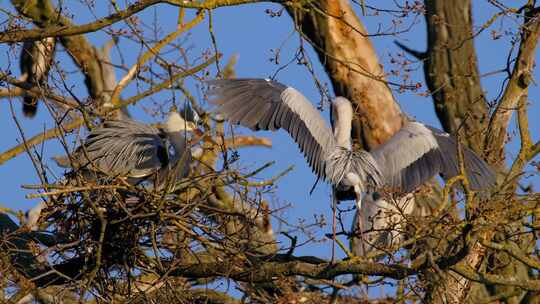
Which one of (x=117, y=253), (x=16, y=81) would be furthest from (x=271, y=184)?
(x=16, y=81)

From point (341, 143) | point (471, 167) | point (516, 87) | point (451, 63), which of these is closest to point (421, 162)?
point (471, 167)

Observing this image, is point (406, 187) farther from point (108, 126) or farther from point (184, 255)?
point (108, 126)

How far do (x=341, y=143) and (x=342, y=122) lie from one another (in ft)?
0.43

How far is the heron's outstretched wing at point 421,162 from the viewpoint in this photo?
5.92m

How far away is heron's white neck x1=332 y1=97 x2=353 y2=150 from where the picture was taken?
565 centimetres

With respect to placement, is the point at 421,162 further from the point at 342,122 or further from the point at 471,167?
the point at 342,122

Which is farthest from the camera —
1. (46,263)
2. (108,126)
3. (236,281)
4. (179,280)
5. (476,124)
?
Result: (476,124)

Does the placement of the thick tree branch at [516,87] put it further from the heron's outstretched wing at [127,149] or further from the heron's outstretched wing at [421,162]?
the heron's outstretched wing at [127,149]

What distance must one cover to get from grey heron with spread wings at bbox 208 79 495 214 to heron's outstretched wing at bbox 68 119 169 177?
1.01m

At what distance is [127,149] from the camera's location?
6750 mm

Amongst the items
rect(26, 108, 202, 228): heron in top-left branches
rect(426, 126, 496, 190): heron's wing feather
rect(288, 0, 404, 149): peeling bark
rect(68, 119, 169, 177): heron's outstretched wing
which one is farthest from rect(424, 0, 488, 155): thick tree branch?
rect(68, 119, 169, 177): heron's outstretched wing

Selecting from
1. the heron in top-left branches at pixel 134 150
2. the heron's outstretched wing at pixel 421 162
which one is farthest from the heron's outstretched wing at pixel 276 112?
the heron in top-left branches at pixel 134 150

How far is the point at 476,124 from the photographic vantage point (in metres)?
7.95

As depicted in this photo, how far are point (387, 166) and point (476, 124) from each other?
2252 mm
